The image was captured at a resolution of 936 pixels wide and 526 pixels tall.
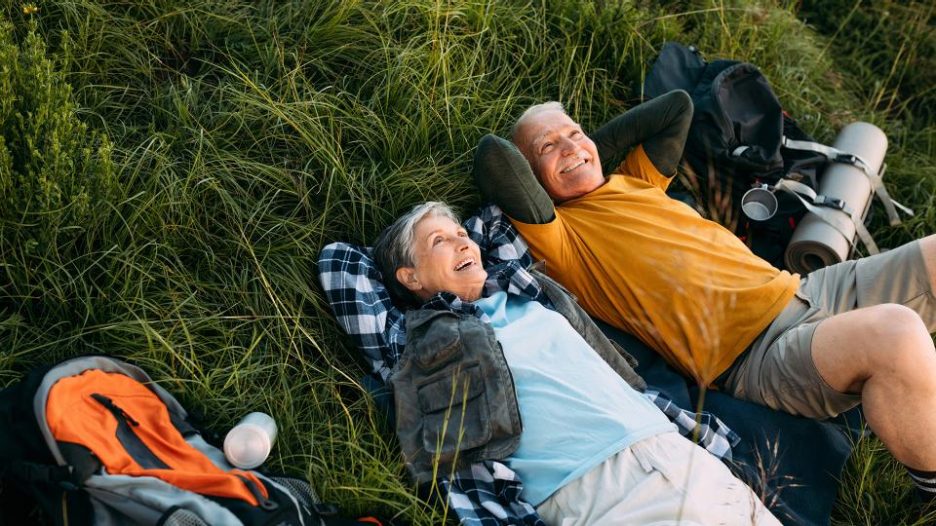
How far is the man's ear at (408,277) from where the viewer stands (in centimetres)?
367

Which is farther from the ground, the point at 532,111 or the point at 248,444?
the point at 532,111

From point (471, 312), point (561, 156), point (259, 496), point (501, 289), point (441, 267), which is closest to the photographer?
point (259, 496)

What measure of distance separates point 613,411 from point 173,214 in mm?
1967

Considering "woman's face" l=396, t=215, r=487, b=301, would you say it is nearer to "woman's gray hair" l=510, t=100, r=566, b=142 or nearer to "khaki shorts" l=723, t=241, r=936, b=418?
"woman's gray hair" l=510, t=100, r=566, b=142

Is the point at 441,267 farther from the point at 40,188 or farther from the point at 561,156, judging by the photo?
the point at 40,188

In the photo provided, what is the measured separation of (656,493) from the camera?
2.91 meters

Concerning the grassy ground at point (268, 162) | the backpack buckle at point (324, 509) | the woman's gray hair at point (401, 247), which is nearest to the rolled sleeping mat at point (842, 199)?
the grassy ground at point (268, 162)

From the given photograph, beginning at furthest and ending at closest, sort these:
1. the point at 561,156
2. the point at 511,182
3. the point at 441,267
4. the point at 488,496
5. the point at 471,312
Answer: the point at 561,156 < the point at 511,182 < the point at 441,267 < the point at 471,312 < the point at 488,496

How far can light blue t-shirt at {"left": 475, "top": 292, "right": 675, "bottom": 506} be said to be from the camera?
3.05 meters

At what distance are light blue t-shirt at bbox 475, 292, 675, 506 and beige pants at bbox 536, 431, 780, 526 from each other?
45 millimetres

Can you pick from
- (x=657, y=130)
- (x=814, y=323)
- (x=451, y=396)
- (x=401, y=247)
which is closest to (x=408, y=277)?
(x=401, y=247)

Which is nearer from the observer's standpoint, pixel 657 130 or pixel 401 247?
pixel 401 247

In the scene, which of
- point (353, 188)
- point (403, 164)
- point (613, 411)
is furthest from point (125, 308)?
point (613, 411)

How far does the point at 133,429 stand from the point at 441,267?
4.55 feet
